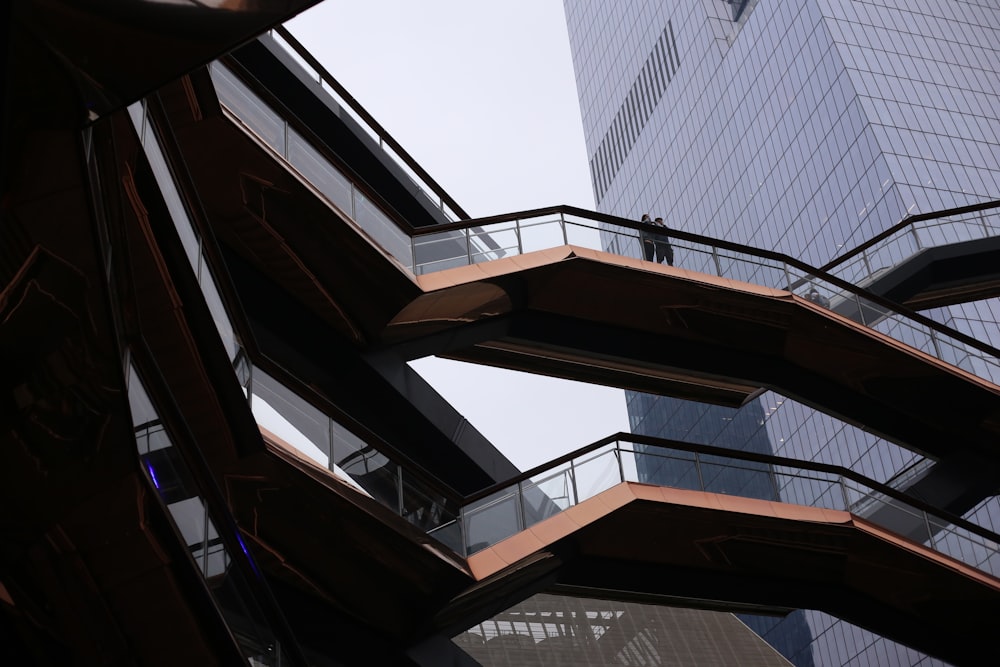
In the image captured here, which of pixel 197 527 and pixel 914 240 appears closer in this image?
pixel 197 527

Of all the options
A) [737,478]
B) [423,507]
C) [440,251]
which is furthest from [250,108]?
[737,478]

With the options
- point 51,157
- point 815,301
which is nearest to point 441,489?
point 815,301

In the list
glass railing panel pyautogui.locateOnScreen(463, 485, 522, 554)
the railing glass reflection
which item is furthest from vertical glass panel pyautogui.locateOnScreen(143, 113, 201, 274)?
glass railing panel pyautogui.locateOnScreen(463, 485, 522, 554)

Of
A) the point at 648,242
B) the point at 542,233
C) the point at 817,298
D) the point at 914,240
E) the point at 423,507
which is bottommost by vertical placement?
the point at 423,507

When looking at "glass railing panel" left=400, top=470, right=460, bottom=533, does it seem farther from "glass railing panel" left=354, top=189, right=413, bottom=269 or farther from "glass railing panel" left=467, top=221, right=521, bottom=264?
"glass railing panel" left=467, top=221, right=521, bottom=264

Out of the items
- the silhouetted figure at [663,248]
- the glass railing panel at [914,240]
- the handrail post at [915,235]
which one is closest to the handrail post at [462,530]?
the silhouetted figure at [663,248]

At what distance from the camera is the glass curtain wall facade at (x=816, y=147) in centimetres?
5278

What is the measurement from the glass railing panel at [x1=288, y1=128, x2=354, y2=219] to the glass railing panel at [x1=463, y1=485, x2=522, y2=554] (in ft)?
12.6

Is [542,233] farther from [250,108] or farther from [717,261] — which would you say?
[250,108]

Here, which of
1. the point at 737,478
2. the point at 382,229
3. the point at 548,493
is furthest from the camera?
the point at 737,478

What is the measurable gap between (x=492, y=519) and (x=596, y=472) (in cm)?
169

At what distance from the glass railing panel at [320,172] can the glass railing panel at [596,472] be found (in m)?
4.33

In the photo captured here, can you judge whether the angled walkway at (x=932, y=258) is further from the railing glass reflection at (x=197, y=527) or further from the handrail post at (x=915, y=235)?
the railing glass reflection at (x=197, y=527)

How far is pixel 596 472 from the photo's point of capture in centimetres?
1450
